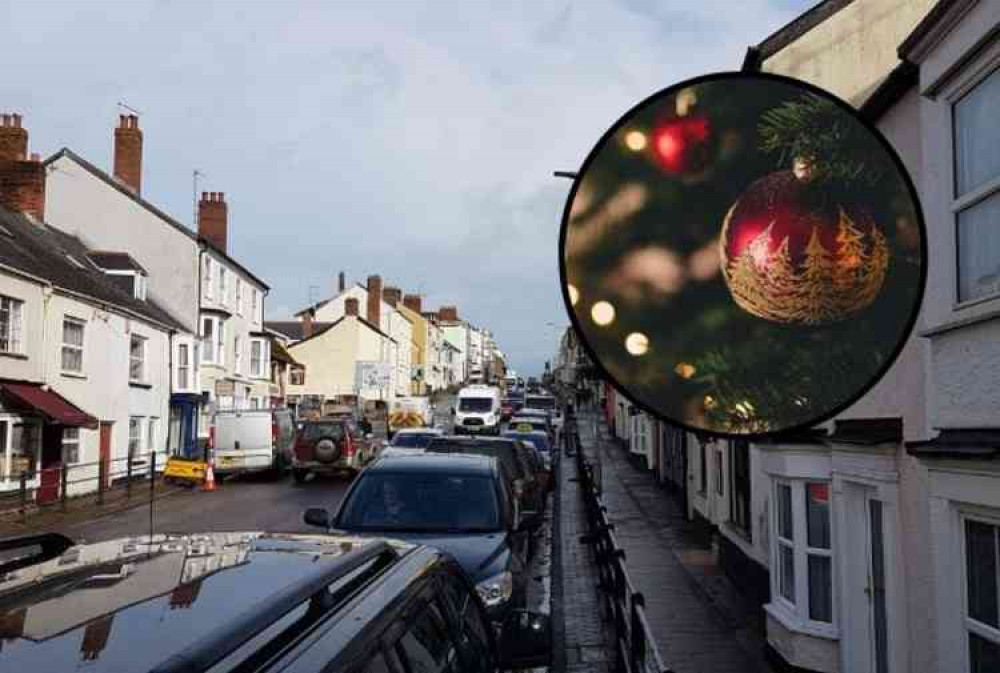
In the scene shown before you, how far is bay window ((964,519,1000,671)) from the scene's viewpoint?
5570mm

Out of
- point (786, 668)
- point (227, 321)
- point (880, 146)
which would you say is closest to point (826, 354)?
point (880, 146)

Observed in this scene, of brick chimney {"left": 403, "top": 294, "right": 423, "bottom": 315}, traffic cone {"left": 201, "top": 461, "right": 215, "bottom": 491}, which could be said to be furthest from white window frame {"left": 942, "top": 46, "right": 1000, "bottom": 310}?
brick chimney {"left": 403, "top": 294, "right": 423, "bottom": 315}

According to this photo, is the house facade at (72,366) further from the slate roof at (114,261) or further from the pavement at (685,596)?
the pavement at (685,596)

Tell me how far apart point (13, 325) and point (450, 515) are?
61.3 feet

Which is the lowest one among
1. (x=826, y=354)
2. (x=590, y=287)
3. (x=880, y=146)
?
(x=826, y=354)

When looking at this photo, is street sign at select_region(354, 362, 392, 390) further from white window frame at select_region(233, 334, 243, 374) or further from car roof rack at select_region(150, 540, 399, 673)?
car roof rack at select_region(150, 540, 399, 673)

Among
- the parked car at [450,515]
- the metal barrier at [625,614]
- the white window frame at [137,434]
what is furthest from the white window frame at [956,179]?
the white window frame at [137,434]

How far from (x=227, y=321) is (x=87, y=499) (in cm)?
1846

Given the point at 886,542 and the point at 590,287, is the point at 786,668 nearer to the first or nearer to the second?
the point at 886,542

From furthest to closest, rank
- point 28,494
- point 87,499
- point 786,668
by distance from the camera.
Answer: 1. point 87,499
2. point 28,494
3. point 786,668

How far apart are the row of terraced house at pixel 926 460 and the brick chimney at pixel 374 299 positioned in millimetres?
70873

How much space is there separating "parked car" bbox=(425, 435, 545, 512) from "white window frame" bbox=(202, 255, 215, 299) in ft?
78.8

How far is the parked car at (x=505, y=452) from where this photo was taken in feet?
58.3

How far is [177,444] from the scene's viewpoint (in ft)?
119
